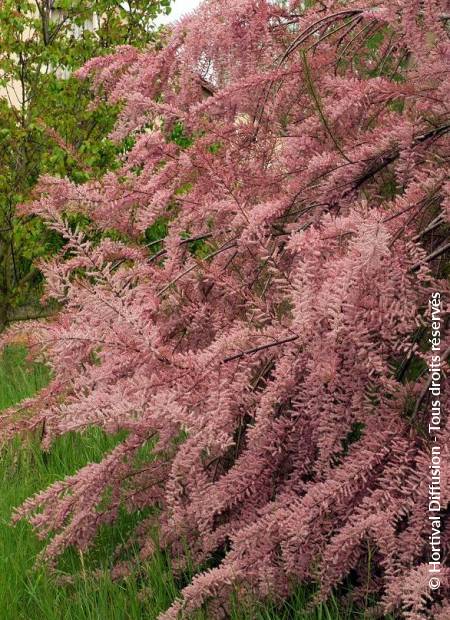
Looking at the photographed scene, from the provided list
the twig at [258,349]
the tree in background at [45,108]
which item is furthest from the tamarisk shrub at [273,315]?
the tree in background at [45,108]

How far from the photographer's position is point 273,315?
87.5 inches

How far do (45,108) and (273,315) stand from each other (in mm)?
5471

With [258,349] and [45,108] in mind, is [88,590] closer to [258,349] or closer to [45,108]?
[258,349]

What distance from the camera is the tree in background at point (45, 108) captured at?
6.95 metres

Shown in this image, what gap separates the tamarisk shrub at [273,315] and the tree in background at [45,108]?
388 centimetres

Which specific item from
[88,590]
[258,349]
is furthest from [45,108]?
[258,349]

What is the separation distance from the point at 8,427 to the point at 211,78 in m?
1.34

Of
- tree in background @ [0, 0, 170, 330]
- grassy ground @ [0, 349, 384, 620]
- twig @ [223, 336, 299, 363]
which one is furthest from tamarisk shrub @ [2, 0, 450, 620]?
tree in background @ [0, 0, 170, 330]

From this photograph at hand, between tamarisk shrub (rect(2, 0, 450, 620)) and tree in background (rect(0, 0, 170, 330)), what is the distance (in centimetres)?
388

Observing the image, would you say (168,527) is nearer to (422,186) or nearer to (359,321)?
(359,321)

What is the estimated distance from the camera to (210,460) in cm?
272

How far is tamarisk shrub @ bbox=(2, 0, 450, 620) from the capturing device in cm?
198

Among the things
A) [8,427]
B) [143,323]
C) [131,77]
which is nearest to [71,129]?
[131,77]

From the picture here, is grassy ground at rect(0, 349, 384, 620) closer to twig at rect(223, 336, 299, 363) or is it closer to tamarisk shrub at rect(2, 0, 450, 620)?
tamarisk shrub at rect(2, 0, 450, 620)
